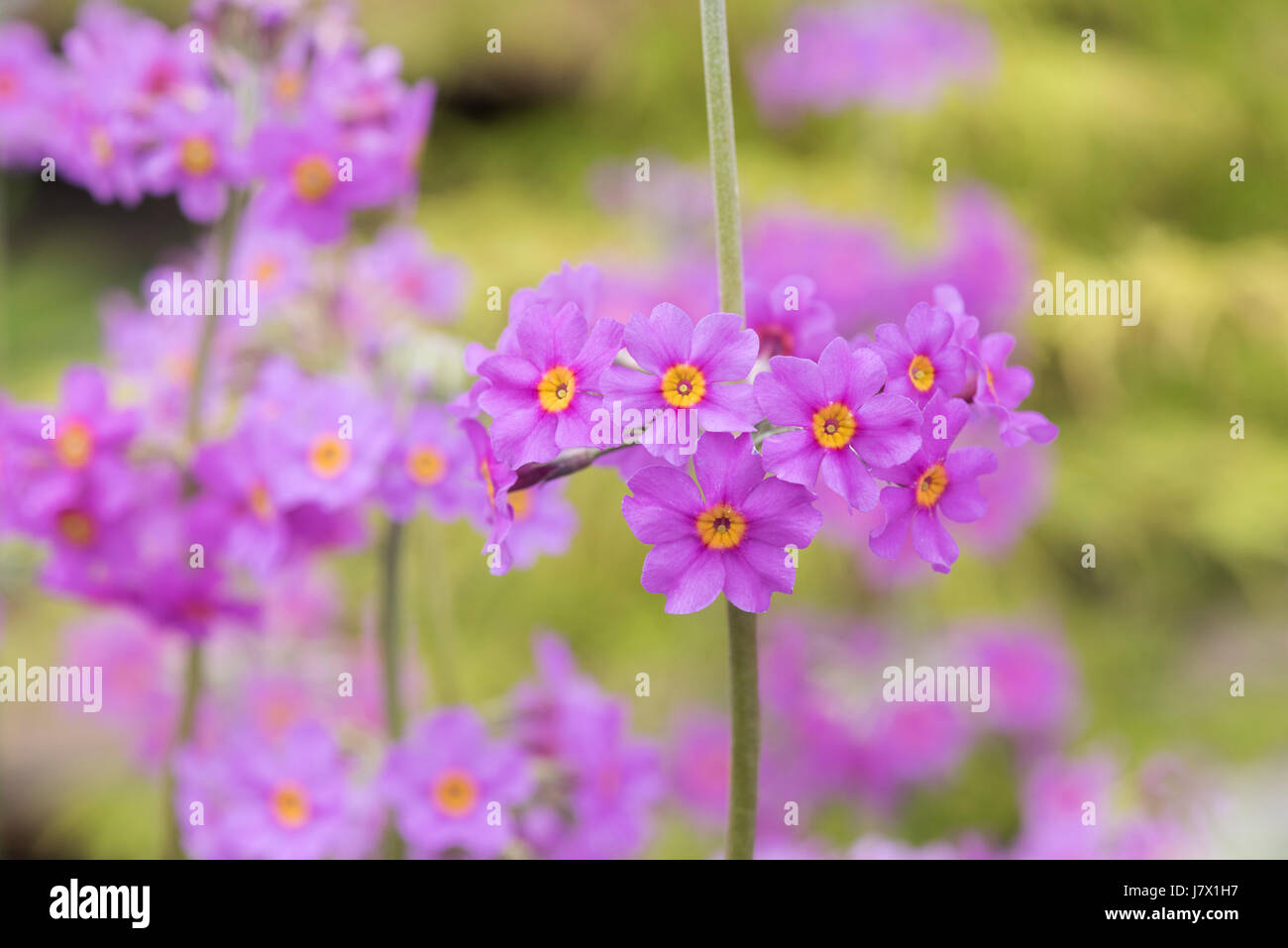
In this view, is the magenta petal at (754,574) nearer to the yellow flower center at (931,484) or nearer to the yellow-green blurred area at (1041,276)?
the yellow flower center at (931,484)

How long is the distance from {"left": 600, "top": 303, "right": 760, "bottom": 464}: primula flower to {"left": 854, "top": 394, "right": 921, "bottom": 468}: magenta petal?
1.5 inches

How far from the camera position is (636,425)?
1.37 feet

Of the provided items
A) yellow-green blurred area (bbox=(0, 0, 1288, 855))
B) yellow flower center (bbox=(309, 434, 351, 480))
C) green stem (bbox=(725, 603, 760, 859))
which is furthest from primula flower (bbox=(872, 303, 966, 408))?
yellow-green blurred area (bbox=(0, 0, 1288, 855))

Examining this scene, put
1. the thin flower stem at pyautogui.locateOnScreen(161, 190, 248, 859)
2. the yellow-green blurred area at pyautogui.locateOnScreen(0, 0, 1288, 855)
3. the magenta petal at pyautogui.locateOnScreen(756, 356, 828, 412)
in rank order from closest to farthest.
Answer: the magenta petal at pyautogui.locateOnScreen(756, 356, 828, 412), the thin flower stem at pyautogui.locateOnScreen(161, 190, 248, 859), the yellow-green blurred area at pyautogui.locateOnScreen(0, 0, 1288, 855)

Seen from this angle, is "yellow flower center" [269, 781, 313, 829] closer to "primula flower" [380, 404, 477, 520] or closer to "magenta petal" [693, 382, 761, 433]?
"primula flower" [380, 404, 477, 520]

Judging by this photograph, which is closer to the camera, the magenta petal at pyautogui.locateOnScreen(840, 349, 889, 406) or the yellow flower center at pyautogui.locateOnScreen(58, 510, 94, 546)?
the magenta petal at pyautogui.locateOnScreen(840, 349, 889, 406)

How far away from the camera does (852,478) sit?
408 mm

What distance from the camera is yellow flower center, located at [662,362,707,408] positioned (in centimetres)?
41

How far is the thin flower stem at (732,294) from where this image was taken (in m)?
0.42

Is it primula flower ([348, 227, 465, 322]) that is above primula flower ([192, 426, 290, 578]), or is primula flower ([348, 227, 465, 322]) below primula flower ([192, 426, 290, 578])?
above

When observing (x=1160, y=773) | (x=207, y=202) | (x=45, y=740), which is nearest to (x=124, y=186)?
(x=207, y=202)

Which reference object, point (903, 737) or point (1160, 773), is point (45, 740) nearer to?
point (903, 737)

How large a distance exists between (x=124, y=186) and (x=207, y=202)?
6 cm

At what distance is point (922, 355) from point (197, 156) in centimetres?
50
